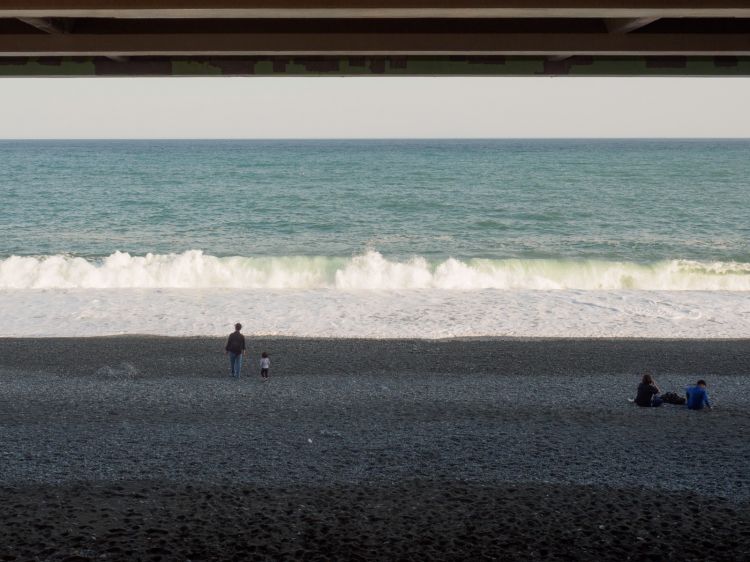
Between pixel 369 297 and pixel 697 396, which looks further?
pixel 369 297

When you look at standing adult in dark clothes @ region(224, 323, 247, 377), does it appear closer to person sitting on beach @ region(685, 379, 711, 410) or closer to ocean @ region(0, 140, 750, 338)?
ocean @ region(0, 140, 750, 338)

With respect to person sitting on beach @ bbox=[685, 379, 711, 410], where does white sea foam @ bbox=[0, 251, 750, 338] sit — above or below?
below

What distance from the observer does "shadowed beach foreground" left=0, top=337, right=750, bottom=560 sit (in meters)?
7.69

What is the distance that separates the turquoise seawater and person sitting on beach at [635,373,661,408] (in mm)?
21452

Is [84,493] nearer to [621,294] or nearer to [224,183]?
[621,294]

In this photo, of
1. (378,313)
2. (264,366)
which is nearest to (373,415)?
(264,366)

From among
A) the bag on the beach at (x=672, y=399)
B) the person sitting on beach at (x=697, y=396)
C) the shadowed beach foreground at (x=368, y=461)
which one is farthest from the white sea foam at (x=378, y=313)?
the person sitting on beach at (x=697, y=396)

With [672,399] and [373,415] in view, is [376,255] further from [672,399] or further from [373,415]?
[373,415]

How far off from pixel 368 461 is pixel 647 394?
18.1ft

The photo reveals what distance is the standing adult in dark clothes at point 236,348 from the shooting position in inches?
567

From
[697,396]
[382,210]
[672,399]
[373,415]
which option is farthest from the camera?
[382,210]

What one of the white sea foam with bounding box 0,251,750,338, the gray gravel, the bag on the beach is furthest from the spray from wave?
the bag on the beach

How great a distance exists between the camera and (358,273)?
100 feet

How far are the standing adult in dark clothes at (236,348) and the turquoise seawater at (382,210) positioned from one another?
2025 cm
